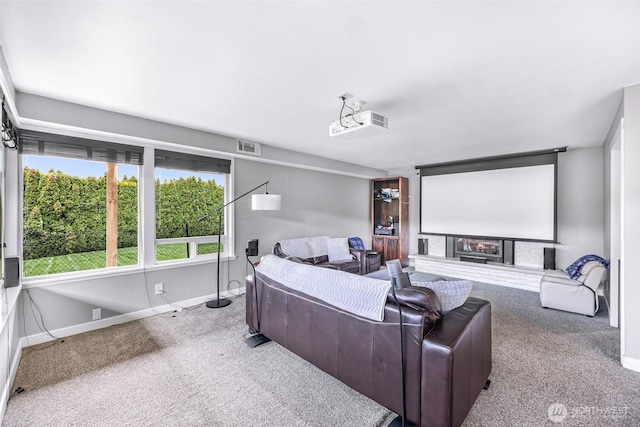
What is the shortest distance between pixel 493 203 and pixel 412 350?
4890 millimetres

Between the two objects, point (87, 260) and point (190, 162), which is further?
point (190, 162)

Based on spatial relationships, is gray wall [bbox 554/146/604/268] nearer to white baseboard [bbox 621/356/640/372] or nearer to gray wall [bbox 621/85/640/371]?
gray wall [bbox 621/85/640/371]

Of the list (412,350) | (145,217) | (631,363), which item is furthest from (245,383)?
(631,363)

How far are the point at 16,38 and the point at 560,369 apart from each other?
465 cm

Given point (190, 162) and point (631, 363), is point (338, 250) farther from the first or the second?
point (631, 363)

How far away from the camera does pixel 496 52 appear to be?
1927mm

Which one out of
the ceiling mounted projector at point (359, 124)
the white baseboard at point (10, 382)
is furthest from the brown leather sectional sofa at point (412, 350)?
the white baseboard at point (10, 382)

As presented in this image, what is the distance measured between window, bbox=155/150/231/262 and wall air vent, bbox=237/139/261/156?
273mm

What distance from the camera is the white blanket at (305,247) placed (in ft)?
15.7

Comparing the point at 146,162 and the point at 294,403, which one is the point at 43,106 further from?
the point at 294,403

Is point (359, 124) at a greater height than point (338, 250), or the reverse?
point (359, 124)

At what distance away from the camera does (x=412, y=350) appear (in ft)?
5.20

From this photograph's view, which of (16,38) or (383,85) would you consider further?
(383,85)

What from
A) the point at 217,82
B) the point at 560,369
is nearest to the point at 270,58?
the point at 217,82
